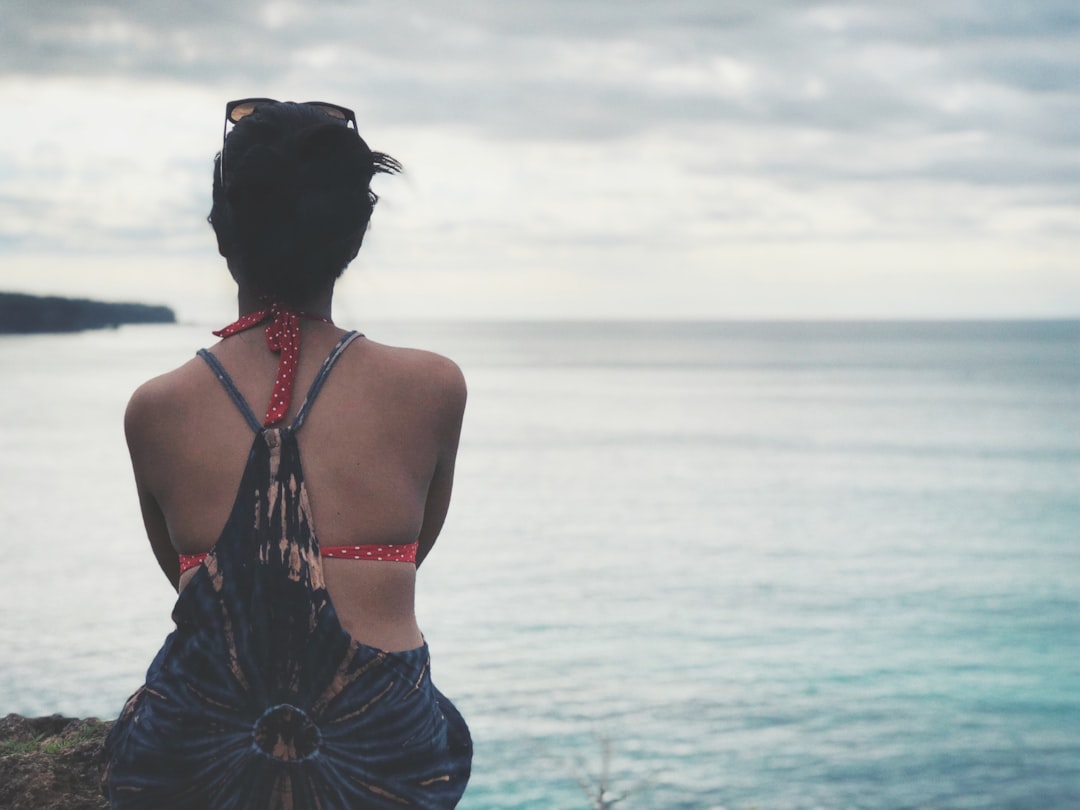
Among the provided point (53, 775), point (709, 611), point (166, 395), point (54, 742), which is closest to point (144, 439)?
point (166, 395)

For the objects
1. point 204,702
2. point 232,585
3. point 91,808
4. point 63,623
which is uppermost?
point 232,585

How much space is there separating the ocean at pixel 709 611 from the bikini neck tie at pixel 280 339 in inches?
66.6

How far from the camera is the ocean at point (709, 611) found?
1541cm

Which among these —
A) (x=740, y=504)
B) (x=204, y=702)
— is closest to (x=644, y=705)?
(x=204, y=702)

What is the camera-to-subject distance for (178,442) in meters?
2.16

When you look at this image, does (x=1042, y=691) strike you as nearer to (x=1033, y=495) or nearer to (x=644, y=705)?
(x=644, y=705)

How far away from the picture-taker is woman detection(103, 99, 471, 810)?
207 cm

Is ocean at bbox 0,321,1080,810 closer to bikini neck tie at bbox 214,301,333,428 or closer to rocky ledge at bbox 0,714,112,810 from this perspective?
rocky ledge at bbox 0,714,112,810

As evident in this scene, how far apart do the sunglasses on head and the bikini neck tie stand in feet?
0.80

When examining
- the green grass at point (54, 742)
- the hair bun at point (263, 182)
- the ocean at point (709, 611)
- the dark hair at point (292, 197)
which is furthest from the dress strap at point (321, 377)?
the green grass at point (54, 742)

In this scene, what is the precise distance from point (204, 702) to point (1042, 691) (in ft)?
64.3

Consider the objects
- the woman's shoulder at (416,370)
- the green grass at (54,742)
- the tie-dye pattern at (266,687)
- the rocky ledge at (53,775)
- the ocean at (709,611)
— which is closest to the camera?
the tie-dye pattern at (266,687)

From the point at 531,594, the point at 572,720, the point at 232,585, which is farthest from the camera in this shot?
the point at 531,594

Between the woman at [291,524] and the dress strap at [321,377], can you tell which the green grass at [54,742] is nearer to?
the woman at [291,524]
